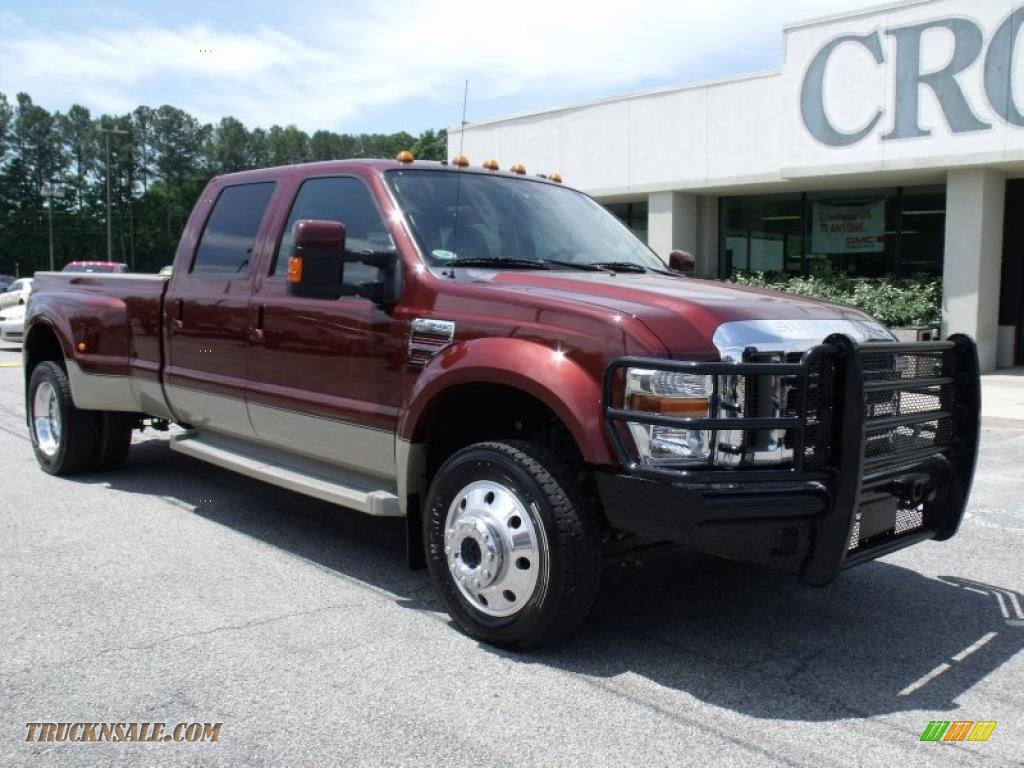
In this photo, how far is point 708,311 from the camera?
11.5 feet

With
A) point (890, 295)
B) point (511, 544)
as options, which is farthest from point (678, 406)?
point (890, 295)

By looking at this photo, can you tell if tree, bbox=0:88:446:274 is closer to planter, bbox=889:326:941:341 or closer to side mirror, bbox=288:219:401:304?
planter, bbox=889:326:941:341

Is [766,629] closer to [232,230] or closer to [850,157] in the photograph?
[232,230]

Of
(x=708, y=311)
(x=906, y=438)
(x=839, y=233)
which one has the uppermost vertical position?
(x=839, y=233)

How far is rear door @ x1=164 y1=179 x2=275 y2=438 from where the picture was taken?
5.29m

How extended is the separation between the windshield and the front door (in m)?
0.22

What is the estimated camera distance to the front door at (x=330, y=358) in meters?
4.38

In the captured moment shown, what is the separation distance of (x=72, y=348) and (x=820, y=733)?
5426 mm

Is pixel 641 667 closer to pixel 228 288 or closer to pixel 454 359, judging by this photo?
pixel 454 359

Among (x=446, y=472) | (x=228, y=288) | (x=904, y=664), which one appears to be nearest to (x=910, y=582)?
(x=904, y=664)

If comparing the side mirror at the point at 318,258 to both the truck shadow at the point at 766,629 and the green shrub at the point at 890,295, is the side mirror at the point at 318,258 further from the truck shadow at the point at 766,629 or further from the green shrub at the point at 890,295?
the green shrub at the point at 890,295

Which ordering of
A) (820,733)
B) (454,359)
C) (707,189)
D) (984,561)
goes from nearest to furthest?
(820,733) < (454,359) < (984,561) < (707,189)

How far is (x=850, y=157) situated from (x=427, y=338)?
14.2 meters

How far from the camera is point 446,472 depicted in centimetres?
393
